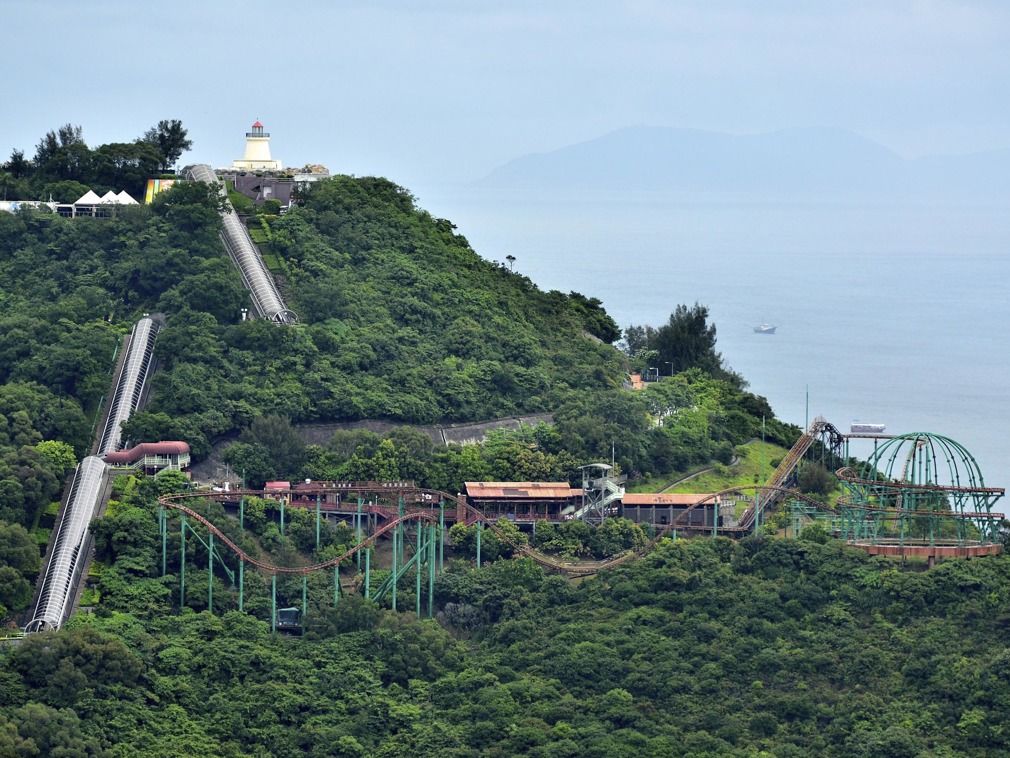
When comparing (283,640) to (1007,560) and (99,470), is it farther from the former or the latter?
(1007,560)

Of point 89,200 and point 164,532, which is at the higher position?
point 89,200

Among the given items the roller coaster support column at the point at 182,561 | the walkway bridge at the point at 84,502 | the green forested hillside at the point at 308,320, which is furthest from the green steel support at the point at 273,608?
the green forested hillside at the point at 308,320

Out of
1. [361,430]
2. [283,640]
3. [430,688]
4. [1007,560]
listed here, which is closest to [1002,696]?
[1007,560]

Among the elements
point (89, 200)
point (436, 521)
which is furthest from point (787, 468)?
point (89, 200)

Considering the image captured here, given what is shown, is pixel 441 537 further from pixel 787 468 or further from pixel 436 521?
pixel 787 468

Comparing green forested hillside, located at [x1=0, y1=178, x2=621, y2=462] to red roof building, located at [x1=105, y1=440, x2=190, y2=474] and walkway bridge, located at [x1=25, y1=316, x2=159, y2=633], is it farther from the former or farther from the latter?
red roof building, located at [x1=105, y1=440, x2=190, y2=474]

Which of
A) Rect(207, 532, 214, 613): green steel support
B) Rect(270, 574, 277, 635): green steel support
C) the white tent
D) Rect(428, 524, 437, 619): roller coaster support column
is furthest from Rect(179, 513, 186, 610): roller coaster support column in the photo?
the white tent
